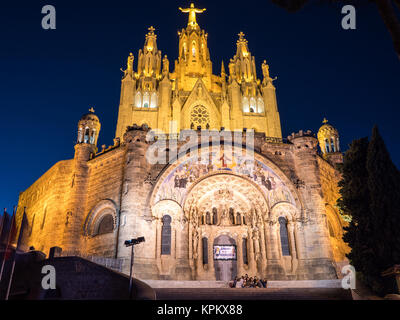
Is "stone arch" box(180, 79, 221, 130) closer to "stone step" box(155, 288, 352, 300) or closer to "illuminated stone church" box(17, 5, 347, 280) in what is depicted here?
"illuminated stone church" box(17, 5, 347, 280)

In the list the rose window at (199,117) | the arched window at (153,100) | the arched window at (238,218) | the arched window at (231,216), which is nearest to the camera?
the arched window at (238,218)

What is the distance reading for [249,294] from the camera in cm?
1348

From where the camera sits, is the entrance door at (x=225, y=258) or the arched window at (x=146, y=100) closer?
the entrance door at (x=225, y=258)

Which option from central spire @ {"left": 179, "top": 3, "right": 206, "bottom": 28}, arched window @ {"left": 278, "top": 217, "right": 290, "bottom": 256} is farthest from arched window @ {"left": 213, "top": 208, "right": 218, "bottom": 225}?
central spire @ {"left": 179, "top": 3, "right": 206, "bottom": 28}

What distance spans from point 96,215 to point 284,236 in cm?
1163

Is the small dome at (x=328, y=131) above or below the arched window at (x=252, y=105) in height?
below

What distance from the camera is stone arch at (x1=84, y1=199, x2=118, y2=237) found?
20062 millimetres

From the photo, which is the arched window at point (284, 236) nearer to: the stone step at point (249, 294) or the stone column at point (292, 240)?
the stone column at point (292, 240)

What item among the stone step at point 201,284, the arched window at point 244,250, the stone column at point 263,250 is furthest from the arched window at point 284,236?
the stone step at point 201,284

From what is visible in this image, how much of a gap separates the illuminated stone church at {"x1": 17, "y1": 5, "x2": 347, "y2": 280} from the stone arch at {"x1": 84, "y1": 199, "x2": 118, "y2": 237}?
0.20 ft

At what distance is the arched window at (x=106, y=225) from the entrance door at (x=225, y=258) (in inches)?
256

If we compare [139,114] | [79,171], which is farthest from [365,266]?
[139,114]

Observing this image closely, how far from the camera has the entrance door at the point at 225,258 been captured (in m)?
19.7
